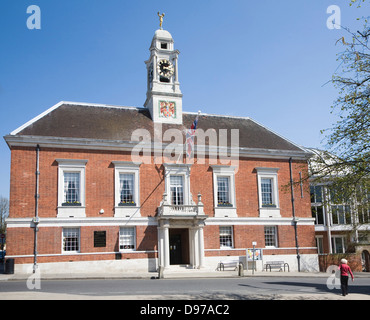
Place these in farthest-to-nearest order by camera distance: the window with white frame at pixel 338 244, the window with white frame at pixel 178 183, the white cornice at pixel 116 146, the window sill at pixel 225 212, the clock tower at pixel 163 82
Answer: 1. the window with white frame at pixel 338 244
2. the clock tower at pixel 163 82
3. the window sill at pixel 225 212
4. the window with white frame at pixel 178 183
5. the white cornice at pixel 116 146

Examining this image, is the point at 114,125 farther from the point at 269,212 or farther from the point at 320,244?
the point at 320,244

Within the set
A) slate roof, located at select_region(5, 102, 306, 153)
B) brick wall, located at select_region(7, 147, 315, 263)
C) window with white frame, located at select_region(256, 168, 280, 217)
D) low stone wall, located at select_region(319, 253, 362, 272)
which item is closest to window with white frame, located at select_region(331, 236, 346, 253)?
low stone wall, located at select_region(319, 253, 362, 272)

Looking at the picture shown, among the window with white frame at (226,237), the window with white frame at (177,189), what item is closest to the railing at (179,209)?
the window with white frame at (177,189)

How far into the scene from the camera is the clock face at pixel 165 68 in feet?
115

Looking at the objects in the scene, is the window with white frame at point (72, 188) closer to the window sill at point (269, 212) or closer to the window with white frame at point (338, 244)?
the window sill at point (269, 212)

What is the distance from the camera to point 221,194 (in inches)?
1293

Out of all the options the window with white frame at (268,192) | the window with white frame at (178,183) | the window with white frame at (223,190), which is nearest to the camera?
the window with white frame at (178,183)

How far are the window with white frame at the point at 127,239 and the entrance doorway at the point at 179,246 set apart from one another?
3.19m

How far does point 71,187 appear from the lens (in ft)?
95.7

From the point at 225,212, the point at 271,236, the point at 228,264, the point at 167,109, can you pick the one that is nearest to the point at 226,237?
the point at 225,212

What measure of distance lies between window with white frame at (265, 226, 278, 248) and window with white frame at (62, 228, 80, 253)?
14.7 metres

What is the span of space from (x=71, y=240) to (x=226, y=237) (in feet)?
37.8

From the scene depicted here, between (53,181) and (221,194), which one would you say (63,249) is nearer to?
(53,181)
